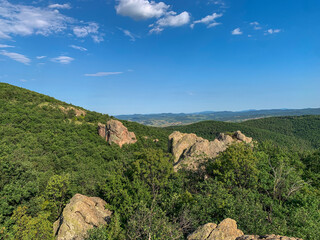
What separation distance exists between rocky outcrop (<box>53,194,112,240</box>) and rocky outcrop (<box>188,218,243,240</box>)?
11042 mm

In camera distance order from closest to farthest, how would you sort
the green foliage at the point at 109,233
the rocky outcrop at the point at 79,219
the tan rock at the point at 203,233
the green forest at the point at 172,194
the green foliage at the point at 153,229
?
1. the tan rock at the point at 203,233
2. the green foliage at the point at 153,229
3. the green foliage at the point at 109,233
4. the green forest at the point at 172,194
5. the rocky outcrop at the point at 79,219

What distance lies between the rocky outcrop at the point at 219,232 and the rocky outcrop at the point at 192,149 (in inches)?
681

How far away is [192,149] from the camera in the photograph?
3588 centimetres

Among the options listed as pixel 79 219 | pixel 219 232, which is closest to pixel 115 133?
pixel 79 219

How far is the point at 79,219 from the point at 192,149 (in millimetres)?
24338

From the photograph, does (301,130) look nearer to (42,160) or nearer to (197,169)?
(197,169)

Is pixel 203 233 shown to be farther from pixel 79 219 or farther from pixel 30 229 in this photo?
pixel 30 229

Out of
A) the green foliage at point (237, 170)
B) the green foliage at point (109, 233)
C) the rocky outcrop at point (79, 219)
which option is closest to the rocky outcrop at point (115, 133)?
the rocky outcrop at point (79, 219)

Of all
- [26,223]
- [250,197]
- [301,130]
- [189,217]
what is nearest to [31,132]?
[26,223]

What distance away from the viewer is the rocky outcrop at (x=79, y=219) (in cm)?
1673

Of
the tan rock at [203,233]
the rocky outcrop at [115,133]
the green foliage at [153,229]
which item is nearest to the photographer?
the tan rock at [203,233]

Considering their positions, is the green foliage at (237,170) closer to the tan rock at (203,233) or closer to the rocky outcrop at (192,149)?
the rocky outcrop at (192,149)

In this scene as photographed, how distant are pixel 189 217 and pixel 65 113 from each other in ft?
253

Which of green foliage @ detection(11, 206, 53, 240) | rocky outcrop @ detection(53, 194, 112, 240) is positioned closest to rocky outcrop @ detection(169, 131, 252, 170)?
rocky outcrop @ detection(53, 194, 112, 240)
